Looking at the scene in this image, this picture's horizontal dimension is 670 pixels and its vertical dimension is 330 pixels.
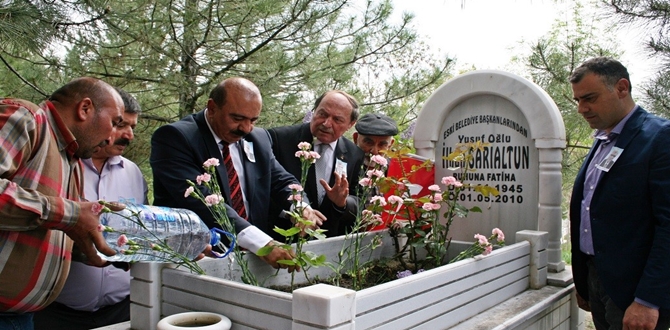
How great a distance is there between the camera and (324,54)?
6.07 m

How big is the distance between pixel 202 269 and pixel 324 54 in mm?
4270

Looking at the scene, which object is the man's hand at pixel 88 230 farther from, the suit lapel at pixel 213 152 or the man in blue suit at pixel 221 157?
the suit lapel at pixel 213 152

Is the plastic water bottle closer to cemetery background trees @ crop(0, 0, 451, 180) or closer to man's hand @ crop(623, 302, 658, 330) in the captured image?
man's hand @ crop(623, 302, 658, 330)

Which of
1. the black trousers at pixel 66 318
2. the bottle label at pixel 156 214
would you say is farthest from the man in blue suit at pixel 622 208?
the black trousers at pixel 66 318

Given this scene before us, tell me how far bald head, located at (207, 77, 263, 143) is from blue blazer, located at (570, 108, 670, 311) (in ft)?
5.47

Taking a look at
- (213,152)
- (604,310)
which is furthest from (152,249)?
(604,310)

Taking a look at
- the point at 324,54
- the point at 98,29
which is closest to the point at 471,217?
the point at 324,54

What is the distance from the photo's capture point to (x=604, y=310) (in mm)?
2641

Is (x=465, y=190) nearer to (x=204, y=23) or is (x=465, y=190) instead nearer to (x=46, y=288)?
(x=46, y=288)

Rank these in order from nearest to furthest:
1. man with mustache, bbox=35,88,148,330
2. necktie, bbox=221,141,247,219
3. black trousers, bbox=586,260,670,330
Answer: black trousers, bbox=586,260,670,330, man with mustache, bbox=35,88,148,330, necktie, bbox=221,141,247,219

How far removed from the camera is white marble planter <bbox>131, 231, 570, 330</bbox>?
5.47 feet

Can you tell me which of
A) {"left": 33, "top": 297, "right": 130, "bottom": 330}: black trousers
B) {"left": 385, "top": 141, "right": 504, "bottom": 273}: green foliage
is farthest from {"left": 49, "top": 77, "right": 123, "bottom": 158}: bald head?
{"left": 385, "top": 141, "right": 504, "bottom": 273}: green foliage

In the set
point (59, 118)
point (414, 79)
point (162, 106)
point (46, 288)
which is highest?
point (414, 79)

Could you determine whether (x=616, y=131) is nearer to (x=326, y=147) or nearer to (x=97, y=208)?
(x=326, y=147)
